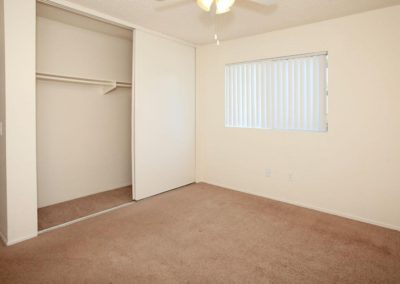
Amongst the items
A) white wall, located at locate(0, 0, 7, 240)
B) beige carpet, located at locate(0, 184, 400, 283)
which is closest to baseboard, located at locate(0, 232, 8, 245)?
white wall, located at locate(0, 0, 7, 240)

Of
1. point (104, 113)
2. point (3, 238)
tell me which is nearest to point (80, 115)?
point (104, 113)

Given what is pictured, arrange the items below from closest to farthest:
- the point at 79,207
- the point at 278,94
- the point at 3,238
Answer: the point at 3,238, the point at 79,207, the point at 278,94

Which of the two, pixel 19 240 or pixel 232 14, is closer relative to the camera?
pixel 19 240

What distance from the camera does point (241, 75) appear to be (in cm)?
400

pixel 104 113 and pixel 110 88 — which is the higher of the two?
pixel 110 88

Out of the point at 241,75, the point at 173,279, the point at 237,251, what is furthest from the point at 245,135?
the point at 173,279

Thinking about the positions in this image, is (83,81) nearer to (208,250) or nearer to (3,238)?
(3,238)

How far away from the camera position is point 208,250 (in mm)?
2361

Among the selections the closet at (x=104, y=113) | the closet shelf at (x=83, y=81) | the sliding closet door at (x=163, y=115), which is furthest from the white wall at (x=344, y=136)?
the closet shelf at (x=83, y=81)

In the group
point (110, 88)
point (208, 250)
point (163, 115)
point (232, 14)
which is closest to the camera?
point (208, 250)

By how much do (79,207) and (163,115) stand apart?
1719 mm

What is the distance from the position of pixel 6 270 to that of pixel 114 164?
90.5 inches

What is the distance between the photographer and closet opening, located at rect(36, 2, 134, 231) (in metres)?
3.26

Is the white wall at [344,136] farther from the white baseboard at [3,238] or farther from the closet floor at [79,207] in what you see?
the white baseboard at [3,238]
